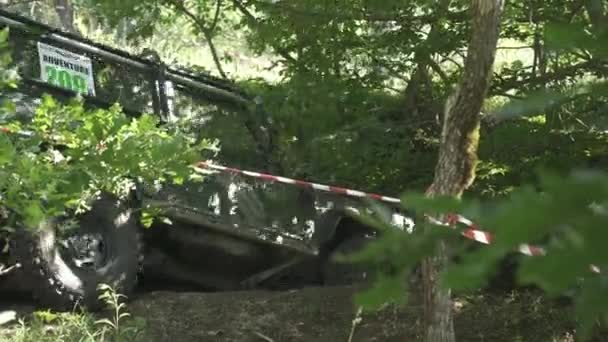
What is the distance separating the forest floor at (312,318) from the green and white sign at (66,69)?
1.53 meters

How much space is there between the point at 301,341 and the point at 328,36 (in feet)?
7.53

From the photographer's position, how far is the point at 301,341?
538cm

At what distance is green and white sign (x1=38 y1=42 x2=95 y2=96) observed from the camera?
19.2ft

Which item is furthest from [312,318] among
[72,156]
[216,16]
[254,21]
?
[216,16]

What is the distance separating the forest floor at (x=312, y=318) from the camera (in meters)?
5.32

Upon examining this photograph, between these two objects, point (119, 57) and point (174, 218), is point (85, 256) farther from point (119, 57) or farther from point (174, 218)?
point (119, 57)

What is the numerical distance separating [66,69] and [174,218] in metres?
1.28

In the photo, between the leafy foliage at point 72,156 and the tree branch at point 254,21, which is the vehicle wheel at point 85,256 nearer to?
the tree branch at point 254,21

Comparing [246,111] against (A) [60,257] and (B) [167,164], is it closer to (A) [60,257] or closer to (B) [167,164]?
(A) [60,257]

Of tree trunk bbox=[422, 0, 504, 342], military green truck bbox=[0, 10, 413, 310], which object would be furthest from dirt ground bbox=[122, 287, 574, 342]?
tree trunk bbox=[422, 0, 504, 342]

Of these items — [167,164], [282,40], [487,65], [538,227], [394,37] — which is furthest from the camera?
[282,40]

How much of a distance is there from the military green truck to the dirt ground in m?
Result: 0.42

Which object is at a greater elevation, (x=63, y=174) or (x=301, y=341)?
(x=63, y=174)

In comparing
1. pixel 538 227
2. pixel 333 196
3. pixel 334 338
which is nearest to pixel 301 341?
pixel 334 338
